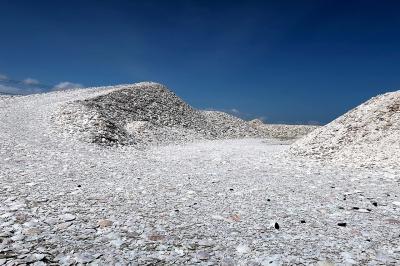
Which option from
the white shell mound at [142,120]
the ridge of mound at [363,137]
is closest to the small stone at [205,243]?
the ridge of mound at [363,137]

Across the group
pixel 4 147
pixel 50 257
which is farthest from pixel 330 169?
pixel 4 147

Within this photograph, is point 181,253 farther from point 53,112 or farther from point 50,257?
point 53,112

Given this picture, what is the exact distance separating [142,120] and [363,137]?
2315 centimetres

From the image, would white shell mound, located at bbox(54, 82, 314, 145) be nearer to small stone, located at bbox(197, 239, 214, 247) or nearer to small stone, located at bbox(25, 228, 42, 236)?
small stone, located at bbox(25, 228, 42, 236)

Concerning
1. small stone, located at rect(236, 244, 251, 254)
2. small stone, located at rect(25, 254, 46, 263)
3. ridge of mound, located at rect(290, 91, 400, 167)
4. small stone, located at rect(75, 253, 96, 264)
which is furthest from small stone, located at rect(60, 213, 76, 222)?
ridge of mound, located at rect(290, 91, 400, 167)

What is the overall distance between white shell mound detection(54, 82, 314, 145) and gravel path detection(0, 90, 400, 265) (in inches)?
398

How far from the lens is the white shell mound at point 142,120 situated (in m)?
27.1

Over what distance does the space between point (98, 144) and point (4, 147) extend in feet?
18.9

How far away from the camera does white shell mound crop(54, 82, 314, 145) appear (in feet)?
88.9

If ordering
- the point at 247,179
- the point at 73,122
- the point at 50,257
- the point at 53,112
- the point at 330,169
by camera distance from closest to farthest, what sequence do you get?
the point at 50,257
the point at 247,179
the point at 330,169
the point at 73,122
the point at 53,112

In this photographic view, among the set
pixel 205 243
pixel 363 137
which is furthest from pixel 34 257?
pixel 363 137

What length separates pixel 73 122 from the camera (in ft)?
94.0

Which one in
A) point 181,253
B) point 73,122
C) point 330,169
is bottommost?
point 181,253

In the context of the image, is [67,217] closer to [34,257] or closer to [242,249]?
[34,257]
